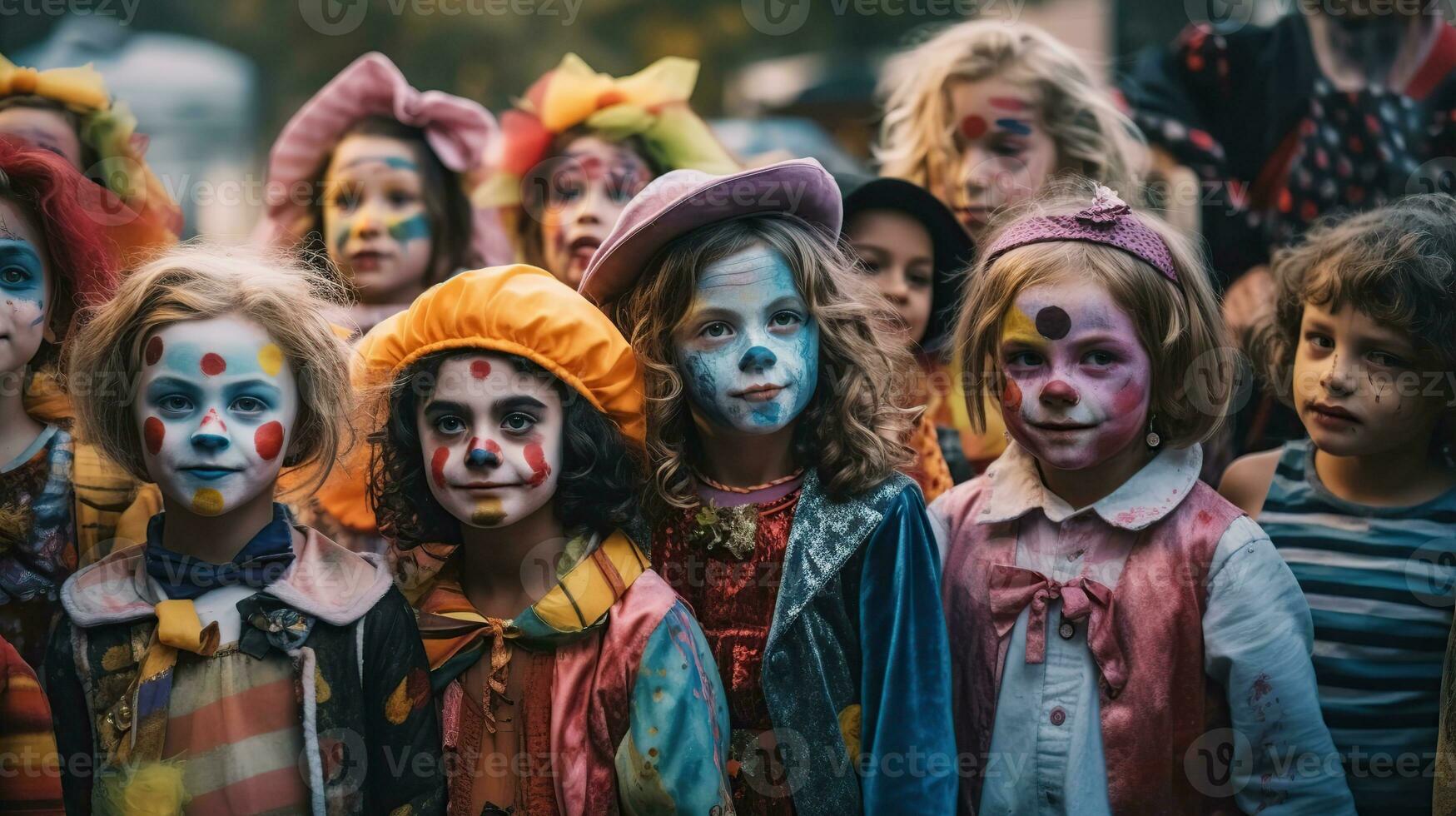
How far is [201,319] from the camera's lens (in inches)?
104

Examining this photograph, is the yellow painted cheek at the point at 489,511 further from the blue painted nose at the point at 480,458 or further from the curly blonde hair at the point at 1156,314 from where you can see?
the curly blonde hair at the point at 1156,314

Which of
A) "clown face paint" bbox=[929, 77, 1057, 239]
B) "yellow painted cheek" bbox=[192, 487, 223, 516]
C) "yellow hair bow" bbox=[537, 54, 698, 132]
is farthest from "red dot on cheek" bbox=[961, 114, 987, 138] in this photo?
"yellow painted cheek" bbox=[192, 487, 223, 516]

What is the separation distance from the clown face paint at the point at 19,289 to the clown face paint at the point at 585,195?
1.50m

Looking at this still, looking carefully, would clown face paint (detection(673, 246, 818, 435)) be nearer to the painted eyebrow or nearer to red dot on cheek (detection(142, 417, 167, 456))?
the painted eyebrow

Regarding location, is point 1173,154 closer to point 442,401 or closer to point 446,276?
point 446,276

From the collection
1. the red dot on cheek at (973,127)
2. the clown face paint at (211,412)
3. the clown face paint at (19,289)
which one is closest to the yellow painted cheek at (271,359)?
the clown face paint at (211,412)

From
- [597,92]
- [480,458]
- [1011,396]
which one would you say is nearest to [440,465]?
[480,458]

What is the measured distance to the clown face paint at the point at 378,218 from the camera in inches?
159

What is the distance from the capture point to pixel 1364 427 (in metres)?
3.10

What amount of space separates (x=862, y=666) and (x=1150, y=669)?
0.59 metres

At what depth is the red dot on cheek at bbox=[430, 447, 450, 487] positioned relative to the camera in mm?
2670

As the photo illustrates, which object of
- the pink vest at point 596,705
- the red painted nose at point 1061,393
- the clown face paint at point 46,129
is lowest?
the pink vest at point 596,705

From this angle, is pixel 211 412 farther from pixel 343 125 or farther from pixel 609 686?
pixel 343 125

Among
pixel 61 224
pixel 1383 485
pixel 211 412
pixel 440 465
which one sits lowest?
pixel 1383 485
